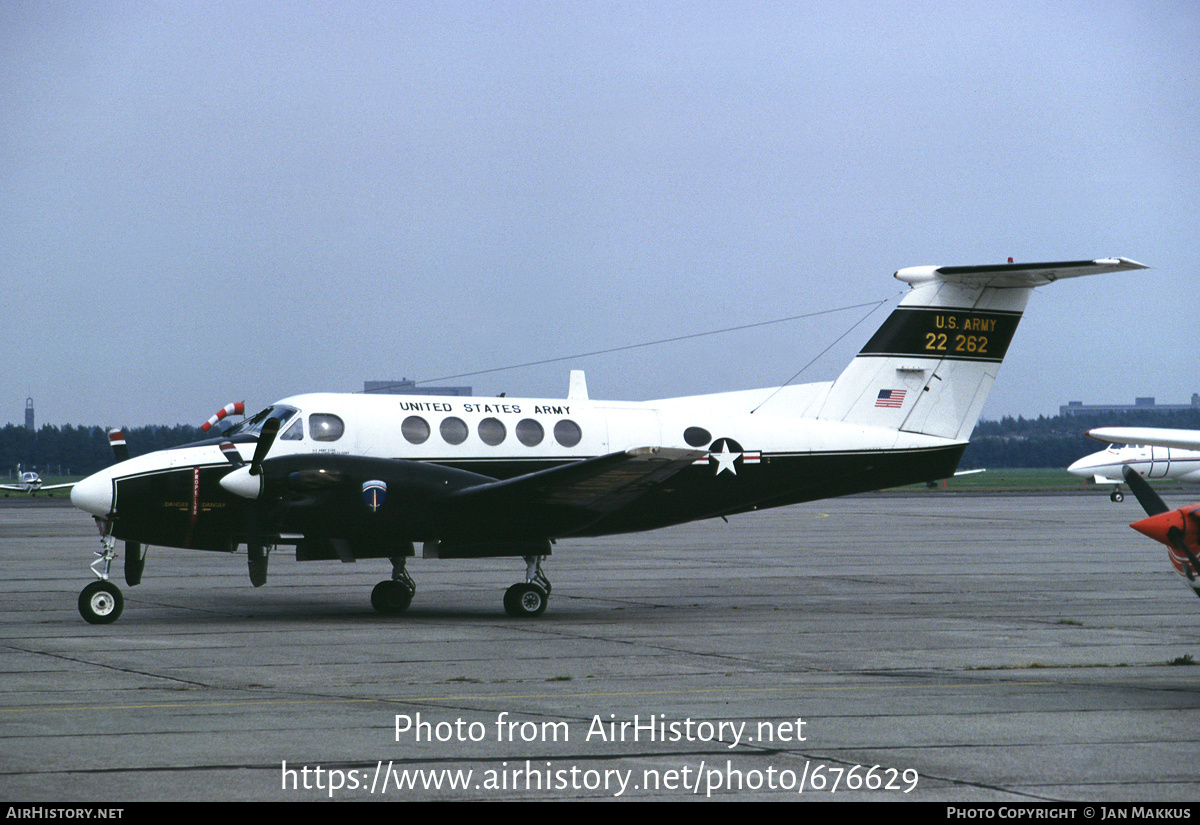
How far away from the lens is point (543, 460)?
17359 mm

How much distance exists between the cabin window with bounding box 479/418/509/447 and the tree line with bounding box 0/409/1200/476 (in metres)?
85.5

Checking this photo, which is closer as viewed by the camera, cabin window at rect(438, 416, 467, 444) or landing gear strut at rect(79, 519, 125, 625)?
landing gear strut at rect(79, 519, 125, 625)

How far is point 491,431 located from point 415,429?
111 cm

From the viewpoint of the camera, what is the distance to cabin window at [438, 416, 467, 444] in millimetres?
17000

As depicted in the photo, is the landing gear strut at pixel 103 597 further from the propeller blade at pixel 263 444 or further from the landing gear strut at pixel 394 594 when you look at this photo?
the landing gear strut at pixel 394 594

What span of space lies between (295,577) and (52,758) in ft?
46.4

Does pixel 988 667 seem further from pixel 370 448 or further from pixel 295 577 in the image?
pixel 295 577

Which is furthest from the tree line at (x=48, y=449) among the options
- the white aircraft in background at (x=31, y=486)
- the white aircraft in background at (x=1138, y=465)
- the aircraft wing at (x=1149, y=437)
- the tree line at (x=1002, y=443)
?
the aircraft wing at (x=1149, y=437)

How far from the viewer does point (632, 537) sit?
34.2 metres

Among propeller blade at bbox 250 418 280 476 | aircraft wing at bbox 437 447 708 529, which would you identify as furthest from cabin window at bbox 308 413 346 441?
aircraft wing at bbox 437 447 708 529

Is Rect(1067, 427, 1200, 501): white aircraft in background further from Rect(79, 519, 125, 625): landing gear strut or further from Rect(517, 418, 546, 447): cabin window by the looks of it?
Rect(79, 519, 125, 625): landing gear strut

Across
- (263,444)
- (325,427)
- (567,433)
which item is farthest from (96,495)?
(567,433)

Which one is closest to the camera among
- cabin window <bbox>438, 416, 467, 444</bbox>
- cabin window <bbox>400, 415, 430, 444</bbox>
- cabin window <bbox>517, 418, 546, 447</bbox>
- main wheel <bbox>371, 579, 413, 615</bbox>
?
main wheel <bbox>371, 579, 413, 615</bbox>

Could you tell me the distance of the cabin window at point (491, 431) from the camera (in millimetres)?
17203
